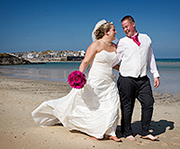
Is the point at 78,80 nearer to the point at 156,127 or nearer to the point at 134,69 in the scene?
the point at 134,69

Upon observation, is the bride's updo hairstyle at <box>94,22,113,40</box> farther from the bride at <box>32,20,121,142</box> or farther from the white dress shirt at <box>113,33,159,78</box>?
the white dress shirt at <box>113,33,159,78</box>

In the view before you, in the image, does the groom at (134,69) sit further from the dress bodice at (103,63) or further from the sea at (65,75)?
the sea at (65,75)

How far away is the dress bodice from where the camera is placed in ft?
12.8

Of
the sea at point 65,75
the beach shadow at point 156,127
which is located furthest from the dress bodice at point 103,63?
the sea at point 65,75

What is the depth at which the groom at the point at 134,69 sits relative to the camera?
3.71 meters

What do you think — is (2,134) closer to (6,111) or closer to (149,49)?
(6,111)

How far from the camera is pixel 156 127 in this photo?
199 inches

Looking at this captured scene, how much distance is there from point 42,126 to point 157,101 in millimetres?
5388

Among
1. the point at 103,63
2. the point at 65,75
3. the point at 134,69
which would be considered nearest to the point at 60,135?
the point at 103,63

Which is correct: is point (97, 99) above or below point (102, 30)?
below

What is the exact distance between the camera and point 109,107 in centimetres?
381

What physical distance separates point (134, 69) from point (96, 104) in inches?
37.6

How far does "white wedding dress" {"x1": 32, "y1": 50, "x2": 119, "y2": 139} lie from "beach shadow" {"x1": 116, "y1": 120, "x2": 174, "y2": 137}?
0.73 m

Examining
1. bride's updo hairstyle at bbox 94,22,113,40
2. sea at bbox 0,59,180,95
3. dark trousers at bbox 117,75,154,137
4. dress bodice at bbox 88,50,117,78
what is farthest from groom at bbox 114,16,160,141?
sea at bbox 0,59,180,95
